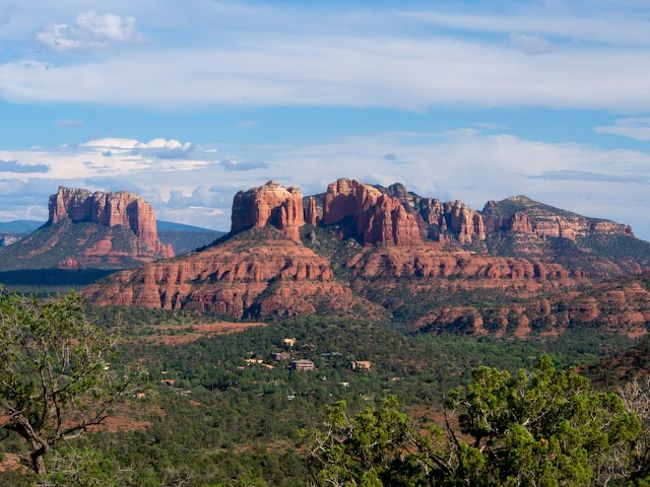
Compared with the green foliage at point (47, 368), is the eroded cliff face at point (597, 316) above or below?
below

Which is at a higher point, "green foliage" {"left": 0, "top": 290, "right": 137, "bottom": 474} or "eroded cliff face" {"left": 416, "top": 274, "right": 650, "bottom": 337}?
"green foliage" {"left": 0, "top": 290, "right": 137, "bottom": 474}

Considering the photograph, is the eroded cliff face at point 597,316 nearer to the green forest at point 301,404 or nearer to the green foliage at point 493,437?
the green forest at point 301,404

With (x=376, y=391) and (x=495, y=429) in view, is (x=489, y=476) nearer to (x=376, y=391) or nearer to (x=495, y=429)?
(x=495, y=429)

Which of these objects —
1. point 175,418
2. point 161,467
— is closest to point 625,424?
point 161,467

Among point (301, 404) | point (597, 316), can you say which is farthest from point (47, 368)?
point (597, 316)

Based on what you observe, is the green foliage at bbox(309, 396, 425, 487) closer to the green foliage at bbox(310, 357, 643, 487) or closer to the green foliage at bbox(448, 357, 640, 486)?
the green foliage at bbox(310, 357, 643, 487)

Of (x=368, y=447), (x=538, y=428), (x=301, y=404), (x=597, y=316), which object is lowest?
(x=301, y=404)

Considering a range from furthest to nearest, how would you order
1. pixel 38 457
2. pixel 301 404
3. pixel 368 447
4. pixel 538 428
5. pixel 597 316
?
pixel 597 316 → pixel 301 404 → pixel 368 447 → pixel 538 428 → pixel 38 457

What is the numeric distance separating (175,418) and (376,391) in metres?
39.6

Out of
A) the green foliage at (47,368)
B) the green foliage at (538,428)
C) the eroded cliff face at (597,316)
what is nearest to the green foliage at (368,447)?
the green foliage at (538,428)

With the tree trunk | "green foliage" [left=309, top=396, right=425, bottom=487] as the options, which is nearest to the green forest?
"green foliage" [left=309, top=396, right=425, bottom=487]

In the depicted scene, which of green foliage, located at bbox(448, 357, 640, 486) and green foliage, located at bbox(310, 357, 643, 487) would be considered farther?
green foliage, located at bbox(310, 357, 643, 487)

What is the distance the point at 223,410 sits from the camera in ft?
353

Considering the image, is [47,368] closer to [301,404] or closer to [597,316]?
[301,404]
